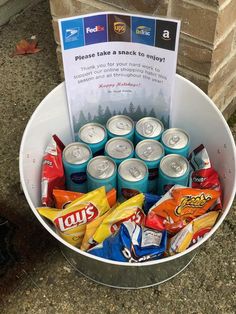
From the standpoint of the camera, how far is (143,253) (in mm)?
1129

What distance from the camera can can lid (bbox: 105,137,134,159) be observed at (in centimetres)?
126

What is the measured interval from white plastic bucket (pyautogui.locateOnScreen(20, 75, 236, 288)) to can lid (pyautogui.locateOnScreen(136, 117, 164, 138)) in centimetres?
9

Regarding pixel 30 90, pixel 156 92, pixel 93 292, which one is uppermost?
pixel 156 92

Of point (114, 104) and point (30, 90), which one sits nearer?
point (114, 104)

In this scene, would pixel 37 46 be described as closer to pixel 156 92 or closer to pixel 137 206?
pixel 156 92

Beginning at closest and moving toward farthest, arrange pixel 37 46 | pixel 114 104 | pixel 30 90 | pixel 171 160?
1. pixel 171 160
2. pixel 114 104
3. pixel 30 90
4. pixel 37 46

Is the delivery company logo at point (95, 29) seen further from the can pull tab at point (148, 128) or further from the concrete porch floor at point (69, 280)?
the concrete porch floor at point (69, 280)

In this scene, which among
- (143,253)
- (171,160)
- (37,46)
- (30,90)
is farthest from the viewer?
(37,46)

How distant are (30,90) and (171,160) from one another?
28.8 inches

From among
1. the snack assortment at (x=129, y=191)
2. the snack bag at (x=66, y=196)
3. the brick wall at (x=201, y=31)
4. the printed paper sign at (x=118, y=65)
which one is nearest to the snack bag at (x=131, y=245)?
the snack assortment at (x=129, y=191)

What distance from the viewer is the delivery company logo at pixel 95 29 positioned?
1183mm

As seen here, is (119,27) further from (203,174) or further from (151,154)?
(203,174)

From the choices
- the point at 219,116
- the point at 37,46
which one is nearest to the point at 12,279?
the point at 219,116

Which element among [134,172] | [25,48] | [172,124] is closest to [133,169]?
[134,172]
